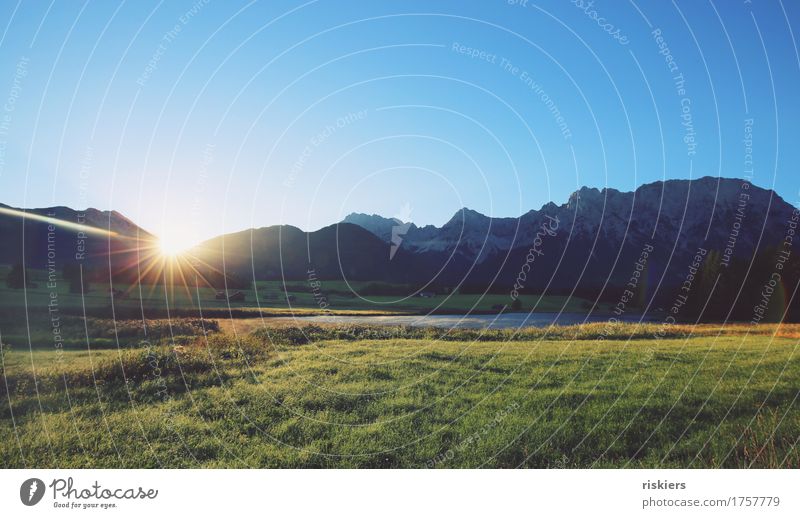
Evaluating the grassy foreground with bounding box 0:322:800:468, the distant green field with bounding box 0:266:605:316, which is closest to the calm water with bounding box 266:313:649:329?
the distant green field with bounding box 0:266:605:316

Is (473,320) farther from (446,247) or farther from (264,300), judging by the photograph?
(446,247)

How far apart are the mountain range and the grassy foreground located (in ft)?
12.5

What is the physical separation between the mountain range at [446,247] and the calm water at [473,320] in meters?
2.45

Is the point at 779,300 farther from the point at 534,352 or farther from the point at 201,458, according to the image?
the point at 201,458

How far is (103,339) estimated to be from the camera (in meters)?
17.4

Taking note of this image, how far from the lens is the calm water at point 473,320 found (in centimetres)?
2506

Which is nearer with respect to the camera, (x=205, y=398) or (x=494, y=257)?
(x=205, y=398)

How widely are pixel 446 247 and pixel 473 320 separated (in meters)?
36.8

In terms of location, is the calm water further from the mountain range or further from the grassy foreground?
the grassy foreground

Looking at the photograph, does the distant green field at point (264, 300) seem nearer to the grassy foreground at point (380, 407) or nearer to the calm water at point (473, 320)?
the calm water at point (473, 320)

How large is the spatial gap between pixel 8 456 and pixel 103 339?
656cm

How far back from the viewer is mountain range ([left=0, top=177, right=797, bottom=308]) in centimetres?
2066

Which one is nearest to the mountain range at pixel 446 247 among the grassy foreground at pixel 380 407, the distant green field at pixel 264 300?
the distant green field at pixel 264 300

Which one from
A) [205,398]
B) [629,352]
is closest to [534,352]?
[629,352]
